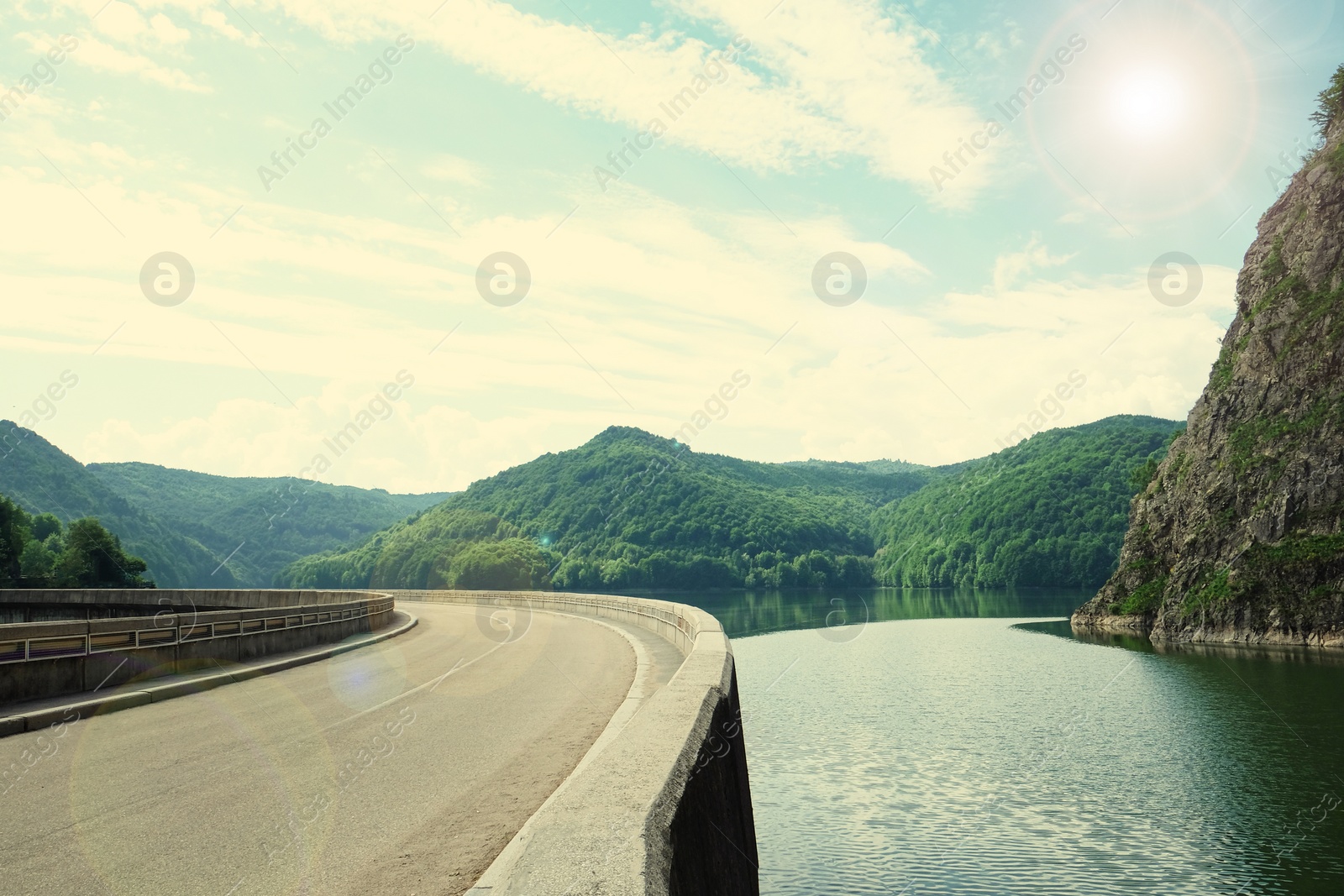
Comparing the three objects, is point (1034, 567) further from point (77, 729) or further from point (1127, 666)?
point (77, 729)

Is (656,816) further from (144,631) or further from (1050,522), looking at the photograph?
(1050,522)

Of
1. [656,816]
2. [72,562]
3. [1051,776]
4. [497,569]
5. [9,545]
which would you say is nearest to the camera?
[656,816]

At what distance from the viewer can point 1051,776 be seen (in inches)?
958

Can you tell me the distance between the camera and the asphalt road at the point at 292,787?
271 inches

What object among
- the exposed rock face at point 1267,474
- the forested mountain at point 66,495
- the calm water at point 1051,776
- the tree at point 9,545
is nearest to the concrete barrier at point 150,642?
the calm water at point 1051,776

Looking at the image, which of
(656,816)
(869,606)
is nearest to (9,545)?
(656,816)

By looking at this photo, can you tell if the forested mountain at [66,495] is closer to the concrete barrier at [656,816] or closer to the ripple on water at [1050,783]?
the ripple on water at [1050,783]

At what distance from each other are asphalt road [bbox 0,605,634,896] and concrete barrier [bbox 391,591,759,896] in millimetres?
1279

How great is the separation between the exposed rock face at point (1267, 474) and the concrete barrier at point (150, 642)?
53529mm

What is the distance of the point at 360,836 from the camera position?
25.6ft

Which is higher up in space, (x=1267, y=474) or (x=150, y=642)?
(x=1267, y=474)

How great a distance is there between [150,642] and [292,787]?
524 inches

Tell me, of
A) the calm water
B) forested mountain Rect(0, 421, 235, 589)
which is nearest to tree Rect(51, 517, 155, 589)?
the calm water

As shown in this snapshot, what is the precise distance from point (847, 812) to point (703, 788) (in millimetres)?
14998
